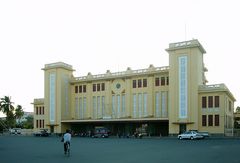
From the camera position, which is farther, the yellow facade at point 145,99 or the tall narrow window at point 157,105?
the tall narrow window at point 157,105

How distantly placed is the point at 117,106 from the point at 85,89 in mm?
9193

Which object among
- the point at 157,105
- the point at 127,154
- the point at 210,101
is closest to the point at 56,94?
the point at 157,105

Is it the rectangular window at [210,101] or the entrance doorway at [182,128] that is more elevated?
the rectangular window at [210,101]

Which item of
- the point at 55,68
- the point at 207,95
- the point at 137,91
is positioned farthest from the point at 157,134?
the point at 55,68

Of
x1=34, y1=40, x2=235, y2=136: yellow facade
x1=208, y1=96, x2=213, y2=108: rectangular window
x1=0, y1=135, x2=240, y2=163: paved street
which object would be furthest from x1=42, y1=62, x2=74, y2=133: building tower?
x1=0, y1=135, x2=240, y2=163: paved street

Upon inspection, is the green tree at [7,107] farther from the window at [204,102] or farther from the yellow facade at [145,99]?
the window at [204,102]

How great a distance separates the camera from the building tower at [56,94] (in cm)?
7081

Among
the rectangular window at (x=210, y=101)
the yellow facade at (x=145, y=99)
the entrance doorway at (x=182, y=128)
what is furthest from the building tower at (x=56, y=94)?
the rectangular window at (x=210, y=101)

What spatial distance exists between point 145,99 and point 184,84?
377 inches

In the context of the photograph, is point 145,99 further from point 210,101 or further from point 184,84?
point 210,101

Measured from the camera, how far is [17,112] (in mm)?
94688

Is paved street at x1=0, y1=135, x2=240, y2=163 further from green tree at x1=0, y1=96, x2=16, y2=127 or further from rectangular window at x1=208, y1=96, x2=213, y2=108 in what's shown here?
green tree at x1=0, y1=96, x2=16, y2=127

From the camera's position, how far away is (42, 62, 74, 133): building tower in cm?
7081

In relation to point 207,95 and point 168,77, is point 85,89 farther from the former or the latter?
point 207,95
